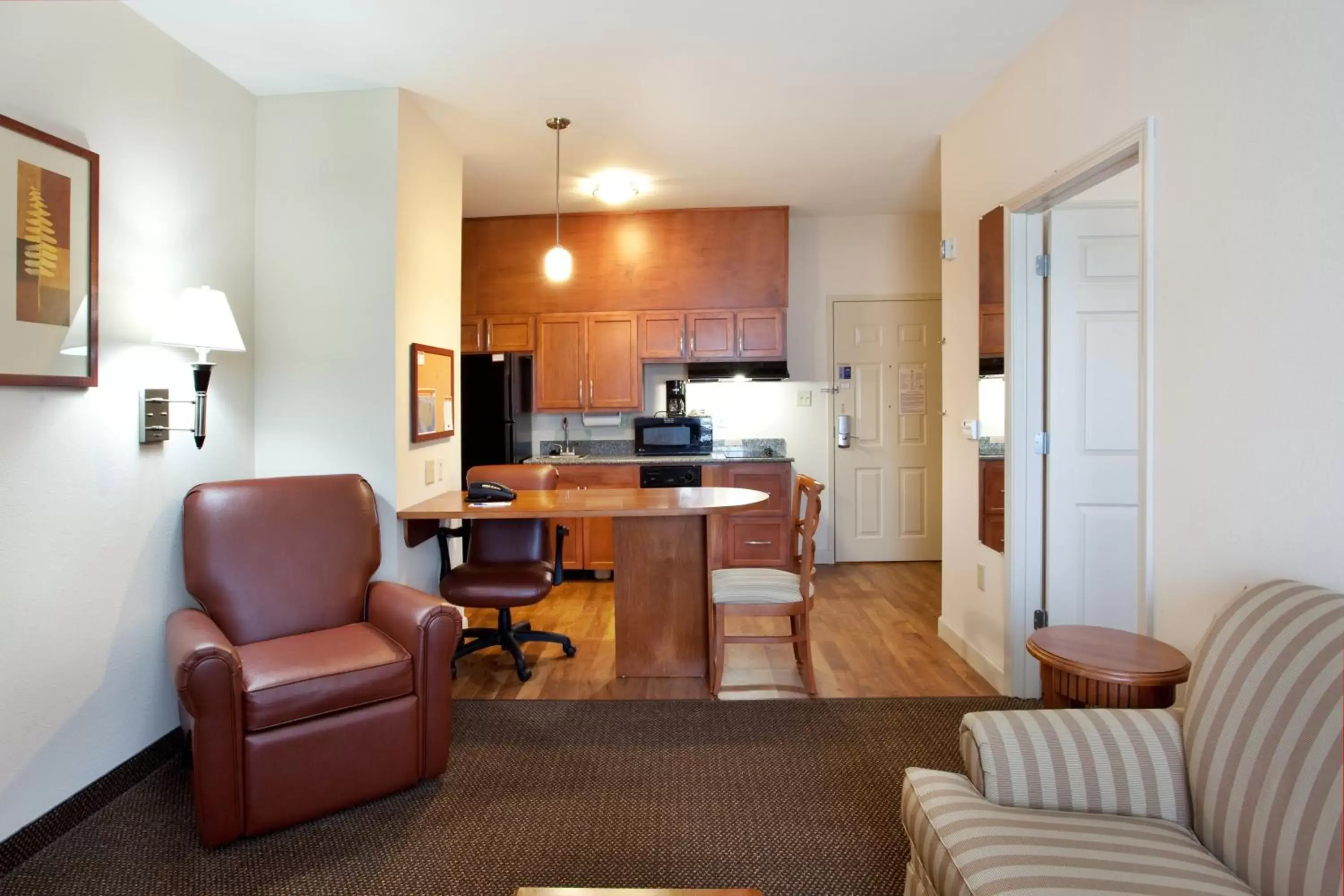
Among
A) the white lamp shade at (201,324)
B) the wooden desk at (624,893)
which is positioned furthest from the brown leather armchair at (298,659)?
the wooden desk at (624,893)

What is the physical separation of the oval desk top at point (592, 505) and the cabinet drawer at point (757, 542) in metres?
1.56

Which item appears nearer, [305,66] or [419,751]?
[419,751]

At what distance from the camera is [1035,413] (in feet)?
8.83

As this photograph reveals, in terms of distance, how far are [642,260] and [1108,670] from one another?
154 inches

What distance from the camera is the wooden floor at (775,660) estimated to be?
9.57 feet

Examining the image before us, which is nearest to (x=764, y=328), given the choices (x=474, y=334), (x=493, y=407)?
(x=493, y=407)

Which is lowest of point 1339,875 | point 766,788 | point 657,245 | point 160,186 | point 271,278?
point 766,788

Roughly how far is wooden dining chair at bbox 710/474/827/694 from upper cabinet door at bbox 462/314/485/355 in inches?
112

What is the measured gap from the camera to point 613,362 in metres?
4.87

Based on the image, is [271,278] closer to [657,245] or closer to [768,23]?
[768,23]

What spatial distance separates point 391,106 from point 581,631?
2.74 m

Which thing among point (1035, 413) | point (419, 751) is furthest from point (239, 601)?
point (1035, 413)

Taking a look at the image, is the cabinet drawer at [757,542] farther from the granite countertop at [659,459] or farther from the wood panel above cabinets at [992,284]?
the wood panel above cabinets at [992,284]

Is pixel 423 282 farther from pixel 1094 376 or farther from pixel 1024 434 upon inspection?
pixel 1094 376
